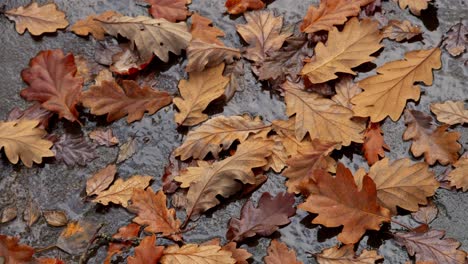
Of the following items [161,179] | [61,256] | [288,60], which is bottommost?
[61,256]

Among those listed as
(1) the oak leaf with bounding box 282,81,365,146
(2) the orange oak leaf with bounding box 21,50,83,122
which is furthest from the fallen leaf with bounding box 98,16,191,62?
(1) the oak leaf with bounding box 282,81,365,146

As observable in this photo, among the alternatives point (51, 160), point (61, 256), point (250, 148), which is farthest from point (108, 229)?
point (250, 148)

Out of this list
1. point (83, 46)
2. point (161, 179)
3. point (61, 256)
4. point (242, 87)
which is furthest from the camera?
point (83, 46)

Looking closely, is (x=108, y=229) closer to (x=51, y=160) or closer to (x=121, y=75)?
(x=51, y=160)

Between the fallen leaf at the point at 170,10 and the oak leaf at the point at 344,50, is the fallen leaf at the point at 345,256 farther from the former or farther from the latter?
the fallen leaf at the point at 170,10

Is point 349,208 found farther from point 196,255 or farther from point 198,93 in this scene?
point 198,93

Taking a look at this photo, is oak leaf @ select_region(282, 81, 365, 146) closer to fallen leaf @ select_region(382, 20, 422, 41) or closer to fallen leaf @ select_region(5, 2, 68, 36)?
fallen leaf @ select_region(382, 20, 422, 41)

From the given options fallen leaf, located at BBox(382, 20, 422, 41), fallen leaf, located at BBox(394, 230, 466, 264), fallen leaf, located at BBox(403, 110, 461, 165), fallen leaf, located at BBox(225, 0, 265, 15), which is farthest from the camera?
fallen leaf, located at BBox(225, 0, 265, 15)
